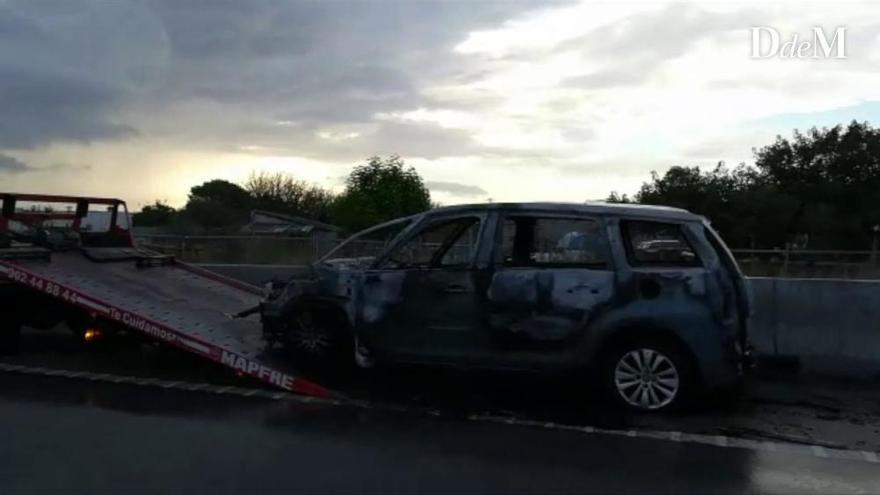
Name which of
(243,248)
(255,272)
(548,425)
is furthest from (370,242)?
(243,248)

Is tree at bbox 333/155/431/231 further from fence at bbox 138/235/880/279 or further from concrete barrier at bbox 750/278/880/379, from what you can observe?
concrete barrier at bbox 750/278/880/379

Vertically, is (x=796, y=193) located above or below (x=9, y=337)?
above

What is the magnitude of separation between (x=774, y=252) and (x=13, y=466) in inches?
550

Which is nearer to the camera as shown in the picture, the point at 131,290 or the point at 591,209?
the point at 591,209

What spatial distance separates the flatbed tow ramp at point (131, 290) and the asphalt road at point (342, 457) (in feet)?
3.04

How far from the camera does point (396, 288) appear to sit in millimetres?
8352

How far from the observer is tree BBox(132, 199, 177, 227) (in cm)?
4323

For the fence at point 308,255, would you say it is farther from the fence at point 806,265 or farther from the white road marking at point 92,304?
the white road marking at point 92,304

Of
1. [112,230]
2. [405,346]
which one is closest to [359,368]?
[405,346]

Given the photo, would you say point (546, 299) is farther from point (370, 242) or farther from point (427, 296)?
point (370, 242)

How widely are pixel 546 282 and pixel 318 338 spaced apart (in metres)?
2.29

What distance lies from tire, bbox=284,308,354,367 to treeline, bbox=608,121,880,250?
19011 mm

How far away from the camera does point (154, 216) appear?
4716 cm

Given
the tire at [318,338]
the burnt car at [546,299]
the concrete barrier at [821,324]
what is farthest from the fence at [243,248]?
the burnt car at [546,299]
